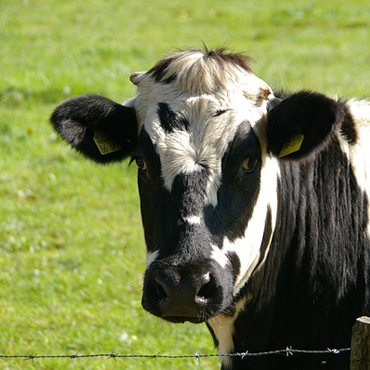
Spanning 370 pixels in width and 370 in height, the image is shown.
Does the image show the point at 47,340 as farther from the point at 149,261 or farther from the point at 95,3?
the point at 95,3

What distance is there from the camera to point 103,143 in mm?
5219

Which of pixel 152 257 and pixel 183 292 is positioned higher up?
pixel 152 257

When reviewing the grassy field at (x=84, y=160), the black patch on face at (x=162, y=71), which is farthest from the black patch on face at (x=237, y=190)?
the grassy field at (x=84, y=160)

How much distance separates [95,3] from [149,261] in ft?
55.1

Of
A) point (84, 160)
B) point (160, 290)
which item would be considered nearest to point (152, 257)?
point (160, 290)

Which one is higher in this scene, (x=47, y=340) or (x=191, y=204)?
(x=191, y=204)

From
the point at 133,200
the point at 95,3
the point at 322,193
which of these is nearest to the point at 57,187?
the point at 133,200

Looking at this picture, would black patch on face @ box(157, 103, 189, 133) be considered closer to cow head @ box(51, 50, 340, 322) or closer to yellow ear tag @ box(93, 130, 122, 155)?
cow head @ box(51, 50, 340, 322)

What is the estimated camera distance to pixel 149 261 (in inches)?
178

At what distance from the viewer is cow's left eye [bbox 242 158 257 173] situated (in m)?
4.74

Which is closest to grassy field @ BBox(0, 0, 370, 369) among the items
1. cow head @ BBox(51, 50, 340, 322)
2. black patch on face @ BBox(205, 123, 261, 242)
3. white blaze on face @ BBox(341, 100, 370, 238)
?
white blaze on face @ BBox(341, 100, 370, 238)

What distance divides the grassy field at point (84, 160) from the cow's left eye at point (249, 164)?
1.90 metres

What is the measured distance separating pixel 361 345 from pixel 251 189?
1.42m

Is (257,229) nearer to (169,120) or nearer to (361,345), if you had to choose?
(169,120)
